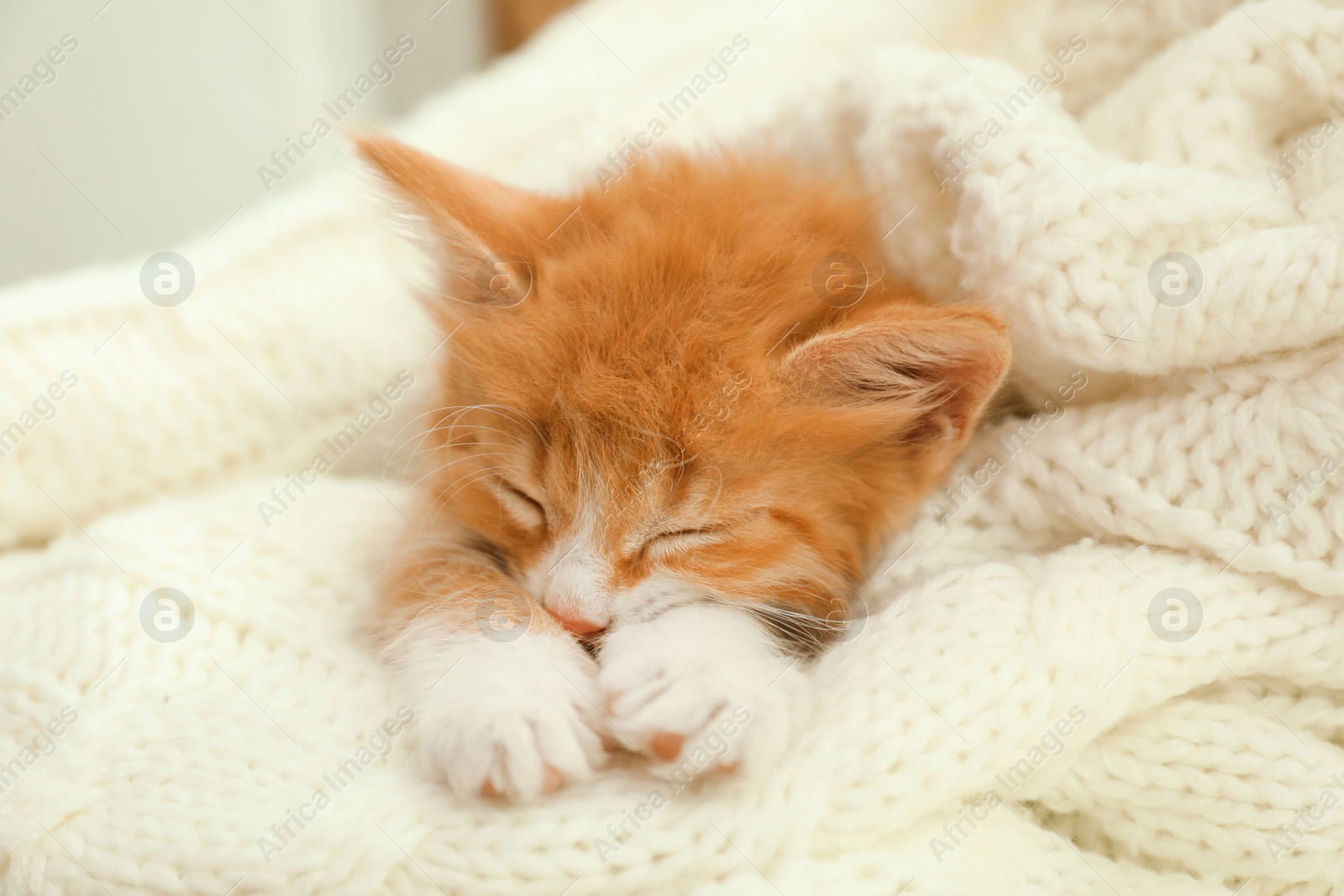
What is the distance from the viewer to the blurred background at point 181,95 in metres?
2.07

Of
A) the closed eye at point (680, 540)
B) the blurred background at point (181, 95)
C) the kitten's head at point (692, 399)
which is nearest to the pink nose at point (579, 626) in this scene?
the kitten's head at point (692, 399)

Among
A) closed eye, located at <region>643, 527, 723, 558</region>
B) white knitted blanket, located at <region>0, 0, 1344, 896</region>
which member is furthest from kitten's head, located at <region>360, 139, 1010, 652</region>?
white knitted blanket, located at <region>0, 0, 1344, 896</region>

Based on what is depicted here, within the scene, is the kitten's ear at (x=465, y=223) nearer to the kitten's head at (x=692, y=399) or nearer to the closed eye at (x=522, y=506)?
the kitten's head at (x=692, y=399)

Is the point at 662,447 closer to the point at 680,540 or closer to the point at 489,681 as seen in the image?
the point at 680,540

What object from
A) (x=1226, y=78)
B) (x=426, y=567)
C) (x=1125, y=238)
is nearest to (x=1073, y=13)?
(x=1226, y=78)

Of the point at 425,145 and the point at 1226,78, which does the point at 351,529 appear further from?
the point at 1226,78

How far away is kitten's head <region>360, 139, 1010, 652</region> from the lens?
101 cm

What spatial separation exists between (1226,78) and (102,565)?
1546 mm

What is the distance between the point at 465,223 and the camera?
1112 mm

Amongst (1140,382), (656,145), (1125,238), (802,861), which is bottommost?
(802,861)

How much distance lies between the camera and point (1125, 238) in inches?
38.5

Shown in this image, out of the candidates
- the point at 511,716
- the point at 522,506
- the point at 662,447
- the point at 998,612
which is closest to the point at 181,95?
the point at 522,506

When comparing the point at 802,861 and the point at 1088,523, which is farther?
the point at 1088,523

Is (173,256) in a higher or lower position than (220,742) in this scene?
higher
